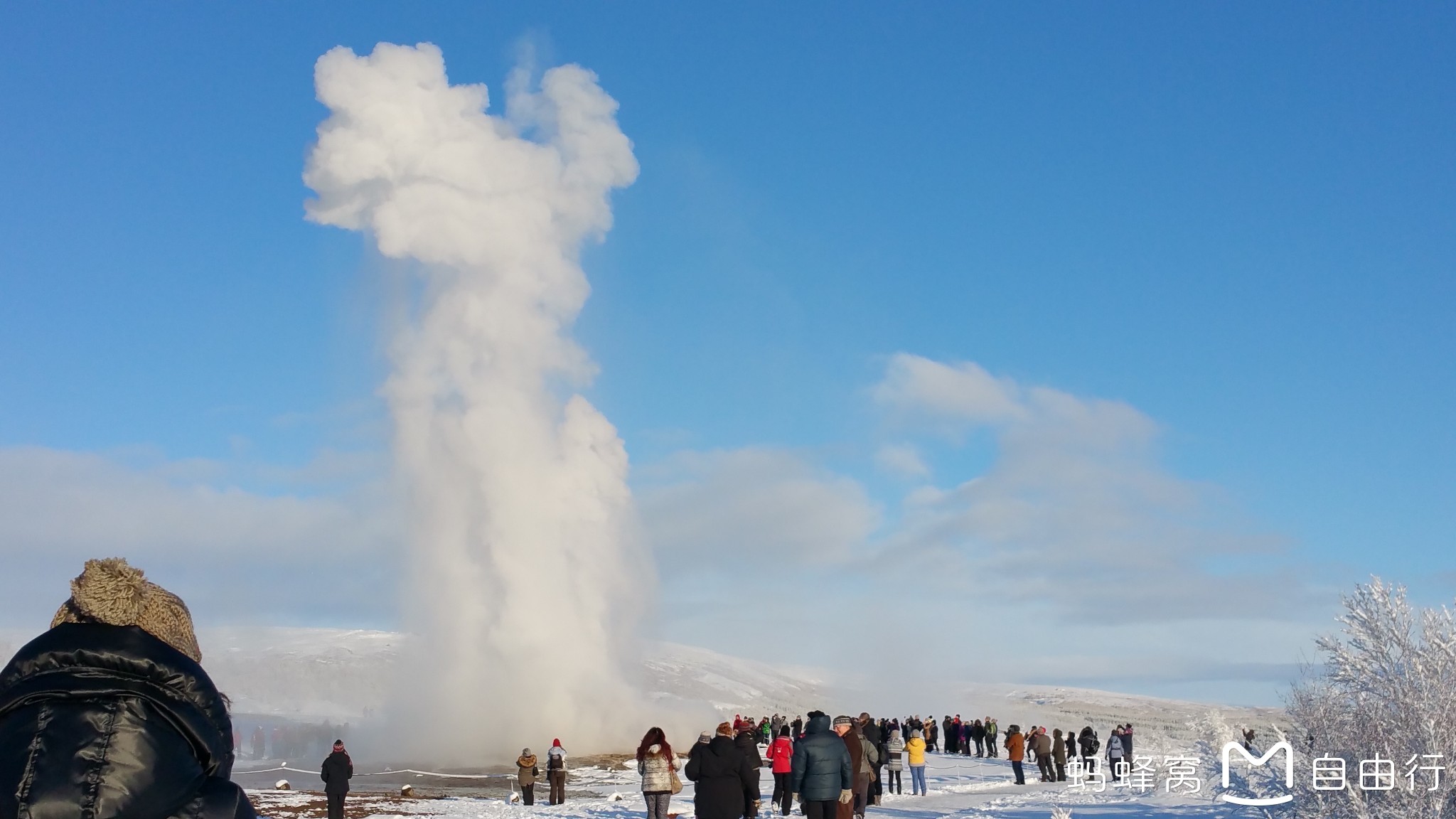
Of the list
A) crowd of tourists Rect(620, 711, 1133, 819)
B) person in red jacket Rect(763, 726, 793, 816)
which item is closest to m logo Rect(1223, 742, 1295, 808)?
crowd of tourists Rect(620, 711, 1133, 819)

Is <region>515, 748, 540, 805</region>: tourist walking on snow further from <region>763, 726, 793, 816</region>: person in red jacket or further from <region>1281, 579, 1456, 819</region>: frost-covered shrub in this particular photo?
<region>1281, 579, 1456, 819</region>: frost-covered shrub

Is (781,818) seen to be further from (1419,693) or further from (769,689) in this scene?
(769,689)

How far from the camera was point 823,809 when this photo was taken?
47.1 feet

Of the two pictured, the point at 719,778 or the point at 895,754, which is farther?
the point at 895,754

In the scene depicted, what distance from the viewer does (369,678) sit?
167 m

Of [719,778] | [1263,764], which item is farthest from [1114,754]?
[719,778]

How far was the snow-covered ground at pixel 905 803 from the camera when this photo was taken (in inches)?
786

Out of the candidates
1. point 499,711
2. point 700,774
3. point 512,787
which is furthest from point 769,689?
point 700,774

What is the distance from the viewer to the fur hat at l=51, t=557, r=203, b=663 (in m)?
3.21

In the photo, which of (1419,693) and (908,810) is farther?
(908,810)

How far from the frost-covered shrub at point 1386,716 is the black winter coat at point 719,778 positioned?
251 inches

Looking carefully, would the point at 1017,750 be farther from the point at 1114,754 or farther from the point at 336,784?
the point at 336,784

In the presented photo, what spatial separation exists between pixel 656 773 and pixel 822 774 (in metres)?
3.73

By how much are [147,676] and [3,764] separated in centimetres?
37
